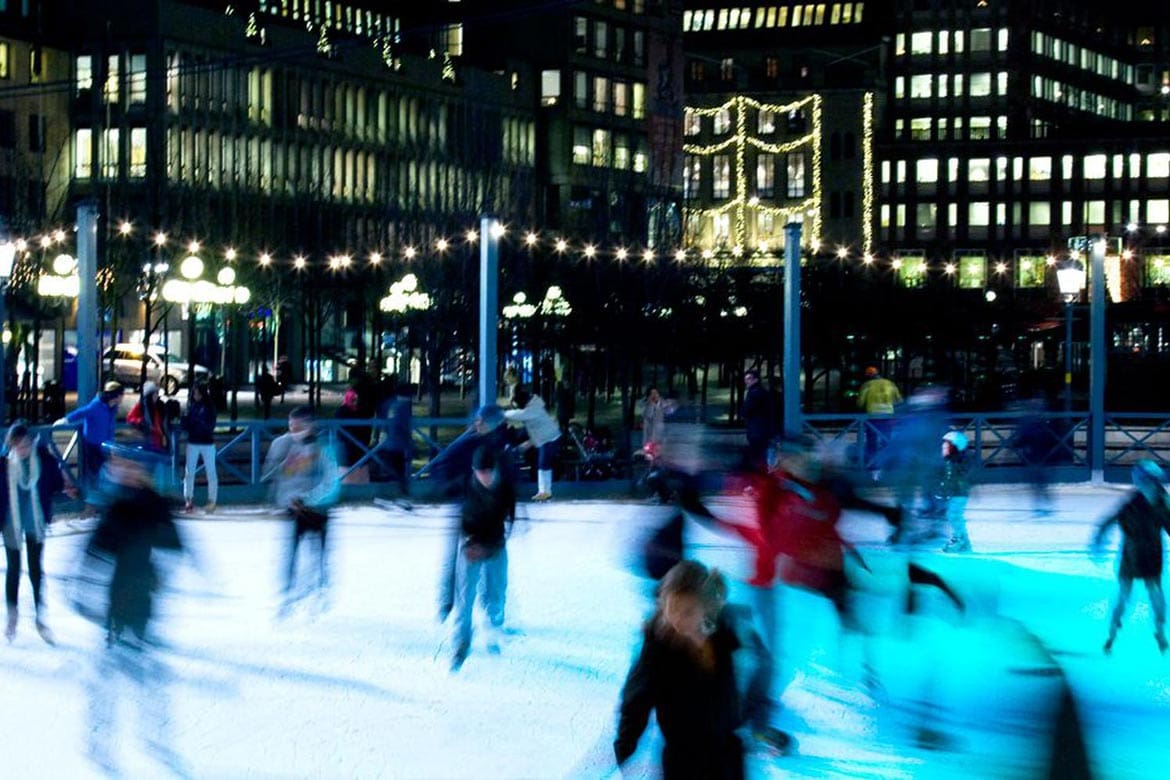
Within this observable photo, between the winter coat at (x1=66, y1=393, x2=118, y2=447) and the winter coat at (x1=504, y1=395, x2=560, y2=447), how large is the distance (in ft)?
15.4

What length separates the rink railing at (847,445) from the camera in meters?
22.9

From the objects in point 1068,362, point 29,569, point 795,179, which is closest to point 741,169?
point 795,179

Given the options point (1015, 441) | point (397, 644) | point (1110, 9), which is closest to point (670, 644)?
point (397, 644)

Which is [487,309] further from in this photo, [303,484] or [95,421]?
[303,484]

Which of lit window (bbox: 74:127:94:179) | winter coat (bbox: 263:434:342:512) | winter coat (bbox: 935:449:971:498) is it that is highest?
lit window (bbox: 74:127:94:179)

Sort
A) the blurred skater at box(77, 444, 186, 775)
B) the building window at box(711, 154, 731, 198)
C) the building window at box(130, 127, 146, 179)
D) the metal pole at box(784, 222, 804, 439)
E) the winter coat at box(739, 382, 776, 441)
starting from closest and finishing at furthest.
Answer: the blurred skater at box(77, 444, 186, 775) → the winter coat at box(739, 382, 776, 441) → the metal pole at box(784, 222, 804, 439) → the building window at box(130, 127, 146, 179) → the building window at box(711, 154, 731, 198)

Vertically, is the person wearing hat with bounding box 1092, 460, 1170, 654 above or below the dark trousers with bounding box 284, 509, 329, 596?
above

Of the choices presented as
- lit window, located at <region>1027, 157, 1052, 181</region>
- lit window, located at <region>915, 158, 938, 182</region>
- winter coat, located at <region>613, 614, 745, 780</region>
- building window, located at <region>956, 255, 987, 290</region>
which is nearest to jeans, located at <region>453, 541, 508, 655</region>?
winter coat, located at <region>613, 614, 745, 780</region>

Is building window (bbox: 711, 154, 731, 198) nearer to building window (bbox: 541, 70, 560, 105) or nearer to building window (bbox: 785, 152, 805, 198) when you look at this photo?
building window (bbox: 785, 152, 805, 198)

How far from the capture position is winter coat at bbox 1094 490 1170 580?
1058cm

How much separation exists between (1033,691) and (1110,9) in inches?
5635

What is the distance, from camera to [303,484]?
12867 millimetres

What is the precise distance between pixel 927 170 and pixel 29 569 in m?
113

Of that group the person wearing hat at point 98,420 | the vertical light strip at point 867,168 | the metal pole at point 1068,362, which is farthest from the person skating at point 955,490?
the vertical light strip at point 867,168
